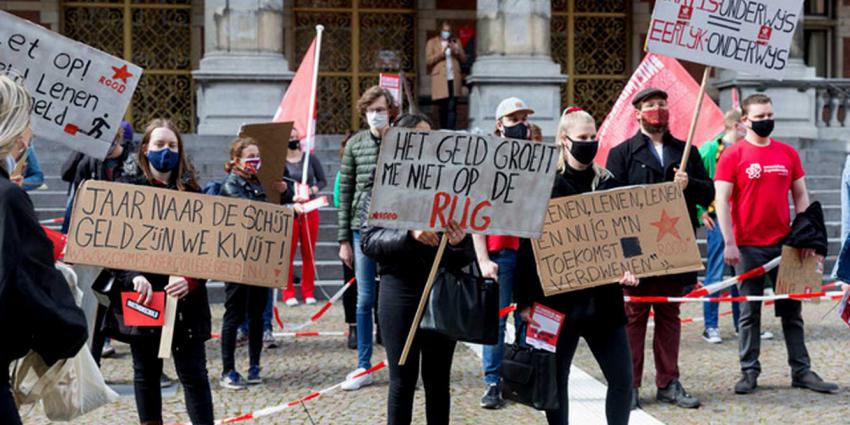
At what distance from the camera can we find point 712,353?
8.04 m

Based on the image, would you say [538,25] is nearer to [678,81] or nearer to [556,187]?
[678,81]

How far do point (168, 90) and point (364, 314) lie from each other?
11465 mm

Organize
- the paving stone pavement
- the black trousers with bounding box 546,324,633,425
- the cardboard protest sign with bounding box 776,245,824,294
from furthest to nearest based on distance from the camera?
the cardboard protest sign with bounding box 776,245,824,294, the paving stone pavement, the black trousers with bounding box 546,324,633,425

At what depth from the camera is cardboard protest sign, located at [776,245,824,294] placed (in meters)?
6.73

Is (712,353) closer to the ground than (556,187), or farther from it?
closer to the ground

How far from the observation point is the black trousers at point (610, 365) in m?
5.00

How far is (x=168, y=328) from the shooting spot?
480cm

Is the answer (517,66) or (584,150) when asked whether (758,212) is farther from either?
(517,66)

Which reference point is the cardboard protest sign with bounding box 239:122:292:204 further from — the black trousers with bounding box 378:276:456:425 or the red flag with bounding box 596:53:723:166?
the black trousers with bounding box 378:276:456:425

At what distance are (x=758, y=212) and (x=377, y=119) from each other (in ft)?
7.87

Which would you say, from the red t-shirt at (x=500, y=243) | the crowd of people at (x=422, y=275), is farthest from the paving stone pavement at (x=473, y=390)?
the red t-shirt at (x=500, y=243)

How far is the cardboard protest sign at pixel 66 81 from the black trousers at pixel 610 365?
2.32 meters

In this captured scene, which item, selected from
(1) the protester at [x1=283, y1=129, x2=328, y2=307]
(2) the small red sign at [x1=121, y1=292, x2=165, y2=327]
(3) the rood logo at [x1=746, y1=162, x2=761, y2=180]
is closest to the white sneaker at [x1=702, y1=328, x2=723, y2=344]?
(3) the rood logo at [x1=746, y1=162, x2=761, y2=180]

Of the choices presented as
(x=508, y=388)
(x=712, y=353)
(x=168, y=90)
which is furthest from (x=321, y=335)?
(x=168, y=90)
